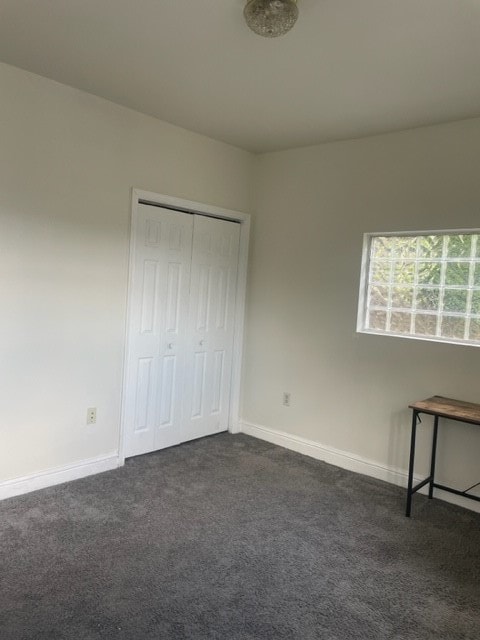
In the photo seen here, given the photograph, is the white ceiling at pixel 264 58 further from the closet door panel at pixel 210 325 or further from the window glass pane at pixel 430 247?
the closet door panel at pixel 210 325

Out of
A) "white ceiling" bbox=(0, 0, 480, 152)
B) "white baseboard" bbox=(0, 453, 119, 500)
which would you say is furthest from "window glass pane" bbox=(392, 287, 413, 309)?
"white baseboard" bbox=(0, 453, 119, 500)

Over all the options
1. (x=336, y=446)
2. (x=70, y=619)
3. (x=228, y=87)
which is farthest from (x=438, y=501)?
(x=228, y=87)

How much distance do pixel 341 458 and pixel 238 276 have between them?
177cm

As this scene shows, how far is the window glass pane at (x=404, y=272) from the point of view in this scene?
11.1ft

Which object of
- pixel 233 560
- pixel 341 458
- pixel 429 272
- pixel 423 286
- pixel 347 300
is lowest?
pixel 233 560

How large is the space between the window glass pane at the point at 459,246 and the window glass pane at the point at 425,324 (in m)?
0.45

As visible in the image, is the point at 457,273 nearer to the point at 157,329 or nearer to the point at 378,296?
the point at 378,296

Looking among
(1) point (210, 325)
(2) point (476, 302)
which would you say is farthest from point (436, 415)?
(1) point (210, 325)

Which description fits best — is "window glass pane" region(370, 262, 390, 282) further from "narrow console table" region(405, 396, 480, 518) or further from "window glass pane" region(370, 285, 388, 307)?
"narrow console table" region(405, 396, 480, 518)

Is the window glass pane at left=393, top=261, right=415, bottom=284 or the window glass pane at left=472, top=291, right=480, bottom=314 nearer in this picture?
the window glass pane at left=472, top=291, right=480, bottom=314

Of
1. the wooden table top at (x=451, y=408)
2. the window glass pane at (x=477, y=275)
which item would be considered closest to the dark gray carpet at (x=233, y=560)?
the wooden table top at (x=451, y=408)

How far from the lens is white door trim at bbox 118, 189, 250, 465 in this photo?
3.37 meters

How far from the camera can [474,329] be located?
10.2 feet

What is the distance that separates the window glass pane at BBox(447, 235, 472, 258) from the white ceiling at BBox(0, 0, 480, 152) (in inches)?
30.5
